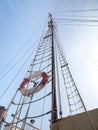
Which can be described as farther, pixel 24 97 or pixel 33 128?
pixel 33 128

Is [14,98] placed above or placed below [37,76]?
below

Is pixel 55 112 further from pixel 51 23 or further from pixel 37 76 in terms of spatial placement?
pixel 51 23

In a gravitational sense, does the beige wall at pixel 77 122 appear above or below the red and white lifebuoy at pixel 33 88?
below

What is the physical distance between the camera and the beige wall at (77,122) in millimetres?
3725

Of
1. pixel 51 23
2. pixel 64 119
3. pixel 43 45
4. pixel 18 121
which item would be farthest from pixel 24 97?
pixel 51 23

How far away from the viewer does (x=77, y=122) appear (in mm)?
3865

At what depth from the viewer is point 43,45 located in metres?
8.41

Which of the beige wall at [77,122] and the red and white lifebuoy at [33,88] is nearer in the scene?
the beige wall at [77,122]

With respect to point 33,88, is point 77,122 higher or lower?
lower

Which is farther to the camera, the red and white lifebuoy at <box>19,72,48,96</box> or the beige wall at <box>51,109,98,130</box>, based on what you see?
the red and white lifebuoy at <box>19,72,48,96</box>

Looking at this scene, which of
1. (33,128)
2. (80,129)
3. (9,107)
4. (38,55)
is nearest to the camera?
(80,129)

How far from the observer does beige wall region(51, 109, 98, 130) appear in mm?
3725

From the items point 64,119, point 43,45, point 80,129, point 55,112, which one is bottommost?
point 80,129

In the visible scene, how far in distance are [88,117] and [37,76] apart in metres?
2.48
